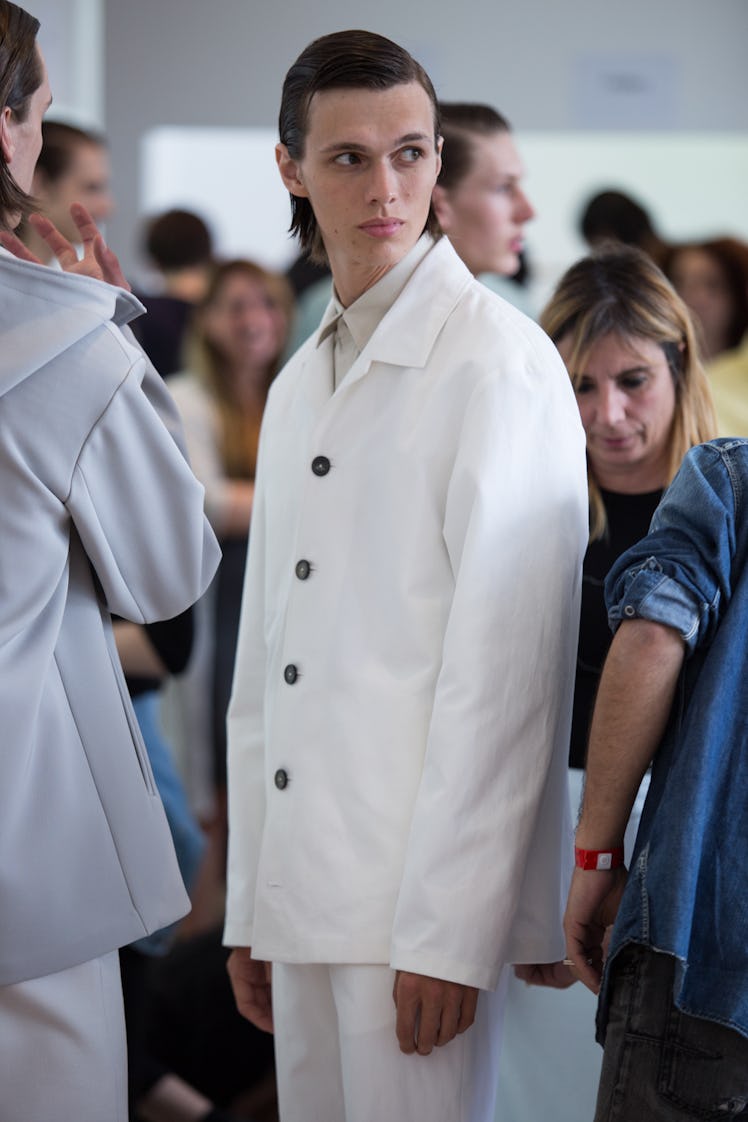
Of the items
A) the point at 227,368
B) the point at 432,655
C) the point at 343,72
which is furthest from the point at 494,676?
the point at 227,368

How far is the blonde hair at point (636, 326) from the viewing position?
1.88m

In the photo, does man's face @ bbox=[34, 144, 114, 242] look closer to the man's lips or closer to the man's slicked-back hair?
the man's slicked-back hair

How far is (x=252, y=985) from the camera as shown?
177 cm

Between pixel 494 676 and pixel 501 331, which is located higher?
pixel 501 331

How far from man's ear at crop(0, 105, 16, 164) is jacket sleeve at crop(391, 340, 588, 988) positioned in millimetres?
544

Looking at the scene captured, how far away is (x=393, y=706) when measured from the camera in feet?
4.93

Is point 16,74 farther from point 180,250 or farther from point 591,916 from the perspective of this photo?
point 180,250

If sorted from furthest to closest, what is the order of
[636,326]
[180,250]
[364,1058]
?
[180,250]
[636,326]
[364,1058]

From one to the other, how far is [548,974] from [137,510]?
698mm

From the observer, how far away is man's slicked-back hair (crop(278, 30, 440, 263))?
5.04 ft

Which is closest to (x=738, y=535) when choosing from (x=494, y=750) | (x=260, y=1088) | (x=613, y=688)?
(x=613, y=688)

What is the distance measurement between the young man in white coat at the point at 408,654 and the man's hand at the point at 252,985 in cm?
13

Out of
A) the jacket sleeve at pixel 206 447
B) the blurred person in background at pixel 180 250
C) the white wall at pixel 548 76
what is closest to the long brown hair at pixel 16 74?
the jacket sleeve at pixel 206 447

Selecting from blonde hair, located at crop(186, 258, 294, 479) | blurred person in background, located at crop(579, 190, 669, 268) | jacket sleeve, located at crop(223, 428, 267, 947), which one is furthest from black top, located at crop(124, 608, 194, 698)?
blurred person in background, located at crop(579, 190, 669, 268)
